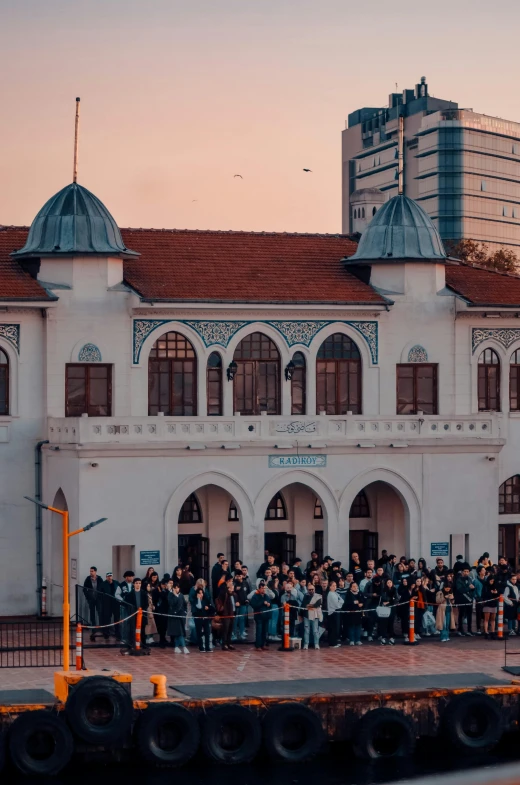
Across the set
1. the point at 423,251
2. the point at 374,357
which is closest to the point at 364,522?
the point at 374,357

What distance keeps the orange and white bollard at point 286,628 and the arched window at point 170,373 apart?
8.57m

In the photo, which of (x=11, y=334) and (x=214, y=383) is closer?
(x=11, y=334)

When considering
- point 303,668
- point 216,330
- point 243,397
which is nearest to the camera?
point 303,668

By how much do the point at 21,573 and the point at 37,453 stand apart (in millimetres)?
2889

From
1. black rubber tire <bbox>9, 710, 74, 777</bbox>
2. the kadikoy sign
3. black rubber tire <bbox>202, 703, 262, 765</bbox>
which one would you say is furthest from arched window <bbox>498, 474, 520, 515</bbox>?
black rubber tire <bbox>9, 710, 74, 777</bbox>

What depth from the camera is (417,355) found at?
44.6 meters

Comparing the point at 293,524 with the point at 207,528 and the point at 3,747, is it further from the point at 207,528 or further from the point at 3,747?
the point at 3,747

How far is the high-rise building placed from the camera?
492 ft

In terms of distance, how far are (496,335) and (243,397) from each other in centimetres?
708

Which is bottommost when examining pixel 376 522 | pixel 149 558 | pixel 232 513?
pixel 149 558

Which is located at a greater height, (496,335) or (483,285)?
(483,285)

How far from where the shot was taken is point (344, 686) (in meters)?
31.1

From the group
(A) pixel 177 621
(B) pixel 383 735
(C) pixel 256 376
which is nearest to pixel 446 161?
(C) pixel 256 376

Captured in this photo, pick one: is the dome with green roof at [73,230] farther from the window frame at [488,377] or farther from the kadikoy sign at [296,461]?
the window frame at [488,377]
